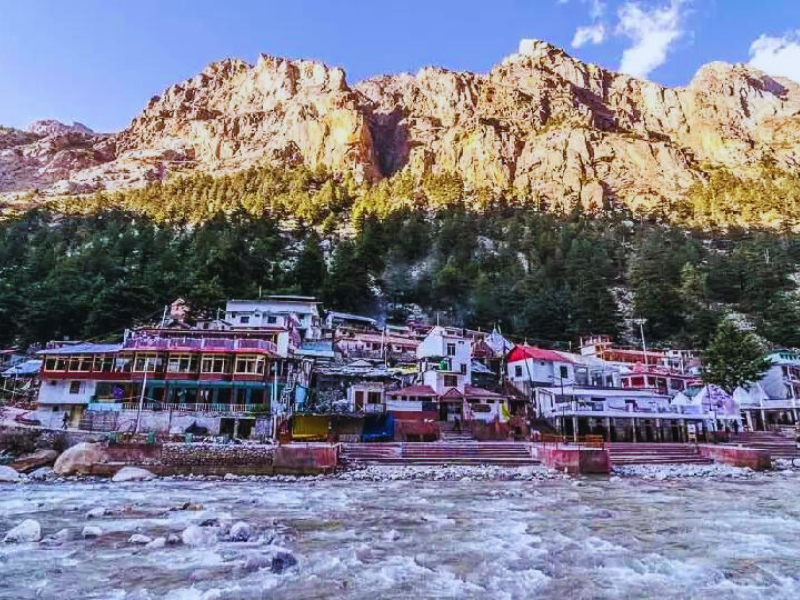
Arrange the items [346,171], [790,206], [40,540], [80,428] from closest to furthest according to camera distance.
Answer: [40,540] → [80,428] → [790,206] → [346,171]

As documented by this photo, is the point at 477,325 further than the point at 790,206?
No

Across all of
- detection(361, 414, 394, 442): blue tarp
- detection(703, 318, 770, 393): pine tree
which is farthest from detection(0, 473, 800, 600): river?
detection(703, 318, 770, 393): pine tree

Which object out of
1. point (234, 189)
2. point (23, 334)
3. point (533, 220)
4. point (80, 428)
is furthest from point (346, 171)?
point (80, 428)

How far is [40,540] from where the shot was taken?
43.8 feet

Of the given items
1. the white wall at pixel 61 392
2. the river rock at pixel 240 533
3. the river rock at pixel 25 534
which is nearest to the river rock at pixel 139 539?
the river rock at pixel 240 533

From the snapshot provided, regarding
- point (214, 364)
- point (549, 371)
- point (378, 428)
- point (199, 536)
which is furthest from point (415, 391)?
point (199, 536)

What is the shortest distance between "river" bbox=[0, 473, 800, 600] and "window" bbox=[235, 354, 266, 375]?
16.2 metres

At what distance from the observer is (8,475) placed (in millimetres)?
24438

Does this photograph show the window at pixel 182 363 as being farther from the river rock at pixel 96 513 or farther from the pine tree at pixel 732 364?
the pine tree at pixel 732 364

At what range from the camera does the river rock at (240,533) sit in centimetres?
1353

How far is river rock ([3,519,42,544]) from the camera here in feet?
43.3

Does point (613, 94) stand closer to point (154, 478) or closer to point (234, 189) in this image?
point (234, 189)

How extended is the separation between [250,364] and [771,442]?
37667 millimetres

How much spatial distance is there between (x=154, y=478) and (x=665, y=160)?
144 metres
